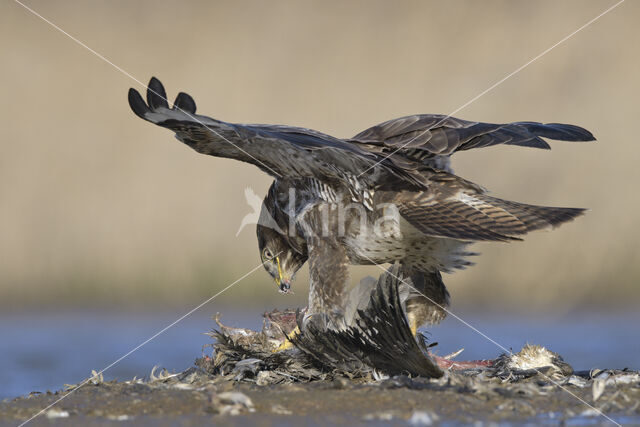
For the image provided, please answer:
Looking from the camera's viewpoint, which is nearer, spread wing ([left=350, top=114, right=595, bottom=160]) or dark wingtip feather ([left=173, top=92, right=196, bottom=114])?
dark wingtip feather ([left=173, top=92, right=196, bottom=114])

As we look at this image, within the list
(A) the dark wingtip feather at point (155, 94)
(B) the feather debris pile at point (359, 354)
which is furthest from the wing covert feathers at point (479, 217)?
(A) the dark wingtip feather at point (155, 94)

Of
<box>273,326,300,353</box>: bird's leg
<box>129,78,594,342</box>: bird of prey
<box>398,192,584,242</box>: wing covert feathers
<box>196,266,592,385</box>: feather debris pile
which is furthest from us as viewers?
<box>273,326,300,353</box>: bird's leg

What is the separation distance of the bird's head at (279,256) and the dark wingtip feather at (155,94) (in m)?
1.91

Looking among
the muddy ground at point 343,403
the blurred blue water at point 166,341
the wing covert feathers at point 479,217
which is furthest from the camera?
the blurred blue water at point 166,341

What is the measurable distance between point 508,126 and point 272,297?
286 inches

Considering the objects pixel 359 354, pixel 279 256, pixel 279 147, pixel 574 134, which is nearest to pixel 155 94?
pixel 279 147

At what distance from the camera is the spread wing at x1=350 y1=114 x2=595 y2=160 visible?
555cm

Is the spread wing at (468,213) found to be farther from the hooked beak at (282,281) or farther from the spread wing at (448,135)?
the hooked beak at (282,281)

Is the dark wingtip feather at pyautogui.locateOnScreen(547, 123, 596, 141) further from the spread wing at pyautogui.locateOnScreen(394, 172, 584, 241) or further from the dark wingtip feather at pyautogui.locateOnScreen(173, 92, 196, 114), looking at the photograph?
the dark wingtip feather at pyautogui.locateOnScreen(173, 92, 196, 114)

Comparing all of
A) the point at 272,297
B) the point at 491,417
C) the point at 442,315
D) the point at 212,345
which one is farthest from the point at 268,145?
the point at 272,297

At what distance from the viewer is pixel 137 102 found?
5.00m

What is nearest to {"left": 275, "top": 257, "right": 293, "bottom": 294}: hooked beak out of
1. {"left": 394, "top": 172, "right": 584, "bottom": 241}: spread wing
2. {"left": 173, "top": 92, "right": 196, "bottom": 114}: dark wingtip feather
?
{"left": 394, "top": 172, "right": 584, "bottom": 241}: spread wing

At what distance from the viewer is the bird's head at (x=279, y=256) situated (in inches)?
264

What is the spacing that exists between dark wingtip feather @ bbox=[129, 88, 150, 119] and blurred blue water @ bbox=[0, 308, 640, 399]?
121 inches
